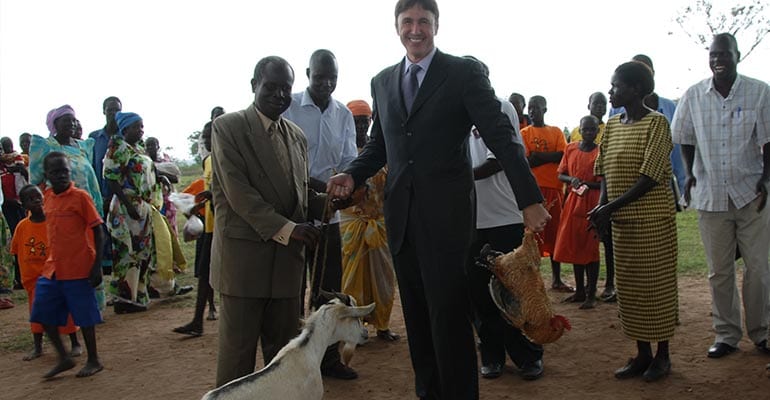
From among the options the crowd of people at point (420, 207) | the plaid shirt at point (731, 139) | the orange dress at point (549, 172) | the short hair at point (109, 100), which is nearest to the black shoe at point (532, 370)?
the crowd of people at point (420, 207)

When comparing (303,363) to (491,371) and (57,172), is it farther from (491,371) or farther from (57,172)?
(57,172)

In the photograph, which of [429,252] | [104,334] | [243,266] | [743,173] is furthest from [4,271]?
[743,173]

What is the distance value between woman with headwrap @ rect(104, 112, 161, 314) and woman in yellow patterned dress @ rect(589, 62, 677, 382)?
16.3 feet

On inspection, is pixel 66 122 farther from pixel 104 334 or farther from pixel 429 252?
pixel 429 252

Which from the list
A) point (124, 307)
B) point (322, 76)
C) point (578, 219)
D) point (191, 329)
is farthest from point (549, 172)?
point (124, 307)

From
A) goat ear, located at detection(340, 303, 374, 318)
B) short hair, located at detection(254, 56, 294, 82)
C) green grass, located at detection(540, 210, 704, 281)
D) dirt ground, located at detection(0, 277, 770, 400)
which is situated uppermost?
short hair, located at detection(254, 56, 294, 82)

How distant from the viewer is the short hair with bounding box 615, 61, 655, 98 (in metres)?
4.42

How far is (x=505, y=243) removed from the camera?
492 centimetres

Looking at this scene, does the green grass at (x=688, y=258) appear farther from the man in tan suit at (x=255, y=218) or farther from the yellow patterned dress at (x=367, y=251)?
the man in tan suit at (x=255, y=218)

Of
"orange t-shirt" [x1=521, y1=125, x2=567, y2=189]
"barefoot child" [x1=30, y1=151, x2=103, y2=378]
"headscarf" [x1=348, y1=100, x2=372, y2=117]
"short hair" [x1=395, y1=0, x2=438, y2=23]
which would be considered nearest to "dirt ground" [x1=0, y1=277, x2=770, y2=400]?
"barefoot child" [x1=30, y1=151, x2=103, y2=378]

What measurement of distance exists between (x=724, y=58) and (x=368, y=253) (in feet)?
10.2

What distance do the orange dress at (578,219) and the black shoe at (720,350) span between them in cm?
182

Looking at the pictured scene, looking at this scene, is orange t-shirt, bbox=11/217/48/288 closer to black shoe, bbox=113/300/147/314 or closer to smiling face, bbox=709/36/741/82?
black shoe, bbox=113/300/147/314

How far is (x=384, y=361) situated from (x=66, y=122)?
158 inches
